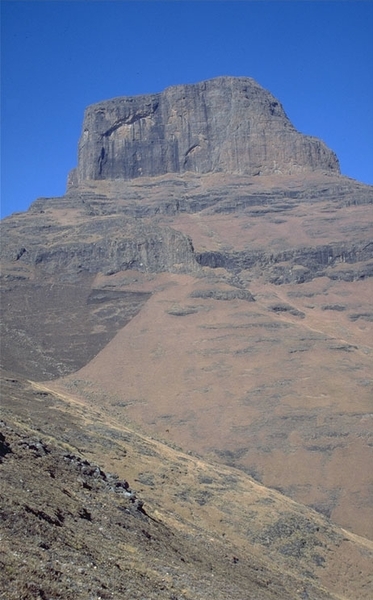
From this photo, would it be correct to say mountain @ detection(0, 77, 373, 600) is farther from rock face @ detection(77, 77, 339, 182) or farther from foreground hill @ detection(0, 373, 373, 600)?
rock face @ detection(77, 77, 339, 182)

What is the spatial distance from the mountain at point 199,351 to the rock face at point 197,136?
0.51m

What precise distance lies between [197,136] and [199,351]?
100114 millimetres

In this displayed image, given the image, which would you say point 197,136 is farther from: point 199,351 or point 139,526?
point 139,526

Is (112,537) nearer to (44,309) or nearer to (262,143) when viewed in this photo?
(44,309)

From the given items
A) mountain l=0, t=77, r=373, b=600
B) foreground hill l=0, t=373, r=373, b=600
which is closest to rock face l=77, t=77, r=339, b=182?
mountain l=0, t=77, r=373, b=600

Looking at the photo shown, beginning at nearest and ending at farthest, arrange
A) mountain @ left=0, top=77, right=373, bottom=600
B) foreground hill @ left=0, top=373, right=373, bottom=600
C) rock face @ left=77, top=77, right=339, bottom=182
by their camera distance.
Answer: foreground hill @ left=0, top=373, right=373, bottom=600 < mountain @ left=0, top=77, right=373, bottom=600 < rock face @ left=77, top=77, right=339, bottom=182

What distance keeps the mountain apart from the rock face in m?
0.51

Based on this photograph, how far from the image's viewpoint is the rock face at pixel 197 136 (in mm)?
164375

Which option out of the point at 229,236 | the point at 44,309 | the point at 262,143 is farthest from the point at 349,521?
the point at 262,143

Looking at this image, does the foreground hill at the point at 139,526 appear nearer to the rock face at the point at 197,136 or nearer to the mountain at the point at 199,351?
the mountain at the point at 199,351

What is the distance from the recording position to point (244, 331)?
3403 inches

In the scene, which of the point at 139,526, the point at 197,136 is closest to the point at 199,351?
the point at 139,526

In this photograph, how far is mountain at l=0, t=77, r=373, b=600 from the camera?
1254 inches

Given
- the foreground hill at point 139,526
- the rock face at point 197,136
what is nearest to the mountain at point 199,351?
the foreground hill at point 139,526
